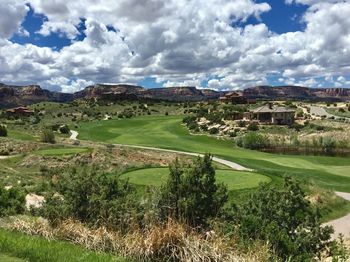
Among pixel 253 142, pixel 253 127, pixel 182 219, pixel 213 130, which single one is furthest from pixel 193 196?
pixel 253 127

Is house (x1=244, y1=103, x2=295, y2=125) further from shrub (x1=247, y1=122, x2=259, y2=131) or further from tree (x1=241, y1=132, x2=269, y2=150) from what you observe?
tree (x1=241, y1=132, x2=269, y2=150)

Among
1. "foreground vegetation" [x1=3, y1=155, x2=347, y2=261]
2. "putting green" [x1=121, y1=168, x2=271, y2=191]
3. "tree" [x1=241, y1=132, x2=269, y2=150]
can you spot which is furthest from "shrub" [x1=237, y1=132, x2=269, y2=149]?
"foreground vegetation" [x1=3, y1=155, x2=347, y2=261]

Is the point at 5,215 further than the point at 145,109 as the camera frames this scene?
No

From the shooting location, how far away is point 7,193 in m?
16.5

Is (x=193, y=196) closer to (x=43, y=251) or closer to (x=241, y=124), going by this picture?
(x=43, y=251)

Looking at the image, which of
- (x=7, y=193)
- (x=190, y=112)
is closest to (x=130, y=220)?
(x=7, y=193)

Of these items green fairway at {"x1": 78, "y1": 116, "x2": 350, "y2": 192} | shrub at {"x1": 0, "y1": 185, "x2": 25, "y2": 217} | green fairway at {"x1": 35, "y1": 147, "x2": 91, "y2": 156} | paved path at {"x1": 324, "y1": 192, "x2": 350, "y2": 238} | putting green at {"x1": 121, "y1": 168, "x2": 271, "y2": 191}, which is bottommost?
green fairway at {"x1": 78, "y1": 116, "x2": 350, "y2": 192}

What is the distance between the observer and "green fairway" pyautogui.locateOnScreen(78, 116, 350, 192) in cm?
4016

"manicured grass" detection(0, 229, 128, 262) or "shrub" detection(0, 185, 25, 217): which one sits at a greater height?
"manicured grass" detection(0, 229, 128, 262)

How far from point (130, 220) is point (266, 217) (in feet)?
10.3

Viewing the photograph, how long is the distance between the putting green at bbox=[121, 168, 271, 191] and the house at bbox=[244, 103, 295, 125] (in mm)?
73789

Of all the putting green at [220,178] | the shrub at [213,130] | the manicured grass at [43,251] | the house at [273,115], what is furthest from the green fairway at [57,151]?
the house at [273,115]

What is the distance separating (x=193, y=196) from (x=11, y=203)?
7.06 meters

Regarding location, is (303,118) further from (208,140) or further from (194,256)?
(194,256)
